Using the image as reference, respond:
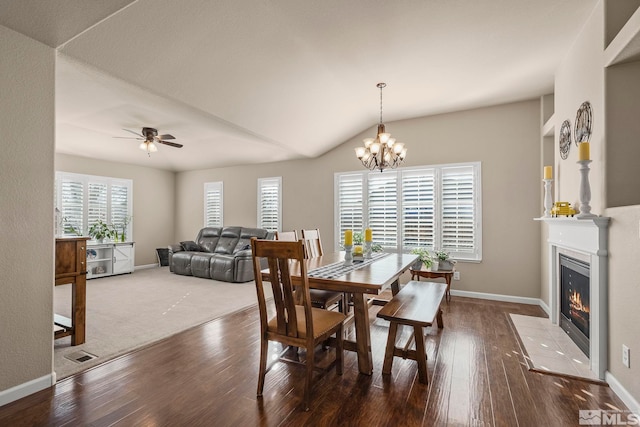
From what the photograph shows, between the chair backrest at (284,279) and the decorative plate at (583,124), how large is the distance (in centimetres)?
294

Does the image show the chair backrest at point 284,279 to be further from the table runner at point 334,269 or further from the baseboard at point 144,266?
the baseboard at point 144,266

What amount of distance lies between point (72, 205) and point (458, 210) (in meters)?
7.57

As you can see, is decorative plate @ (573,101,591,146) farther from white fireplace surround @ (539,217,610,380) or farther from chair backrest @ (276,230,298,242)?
chair backrest @ (276,230,298,242)

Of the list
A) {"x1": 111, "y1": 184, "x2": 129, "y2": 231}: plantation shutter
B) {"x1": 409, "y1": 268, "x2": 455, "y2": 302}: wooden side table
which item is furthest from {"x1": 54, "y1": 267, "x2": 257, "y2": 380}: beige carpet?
{"x1": 409, "y1": 268, "x2": 455, "y2": 302}: wooden side table

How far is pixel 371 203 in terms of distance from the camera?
5.67m

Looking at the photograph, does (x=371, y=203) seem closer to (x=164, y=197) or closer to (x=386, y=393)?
(x=386, y=393)

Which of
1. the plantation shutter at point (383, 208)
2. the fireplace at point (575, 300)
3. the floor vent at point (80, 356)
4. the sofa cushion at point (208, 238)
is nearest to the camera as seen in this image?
the floor vent at point (80, 356)

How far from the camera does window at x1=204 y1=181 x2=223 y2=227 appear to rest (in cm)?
775

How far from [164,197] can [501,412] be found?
8413 mm

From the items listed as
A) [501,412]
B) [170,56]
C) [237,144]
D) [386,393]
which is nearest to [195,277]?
[237,144]

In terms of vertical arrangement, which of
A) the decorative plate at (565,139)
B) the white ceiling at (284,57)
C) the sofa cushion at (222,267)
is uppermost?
the white ceiling at (284,57)

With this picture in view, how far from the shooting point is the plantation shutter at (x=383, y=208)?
5.46 metres

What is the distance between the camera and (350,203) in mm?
5867

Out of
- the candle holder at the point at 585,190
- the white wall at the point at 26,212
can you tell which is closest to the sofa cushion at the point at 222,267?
the white wall at the point at 26,212
